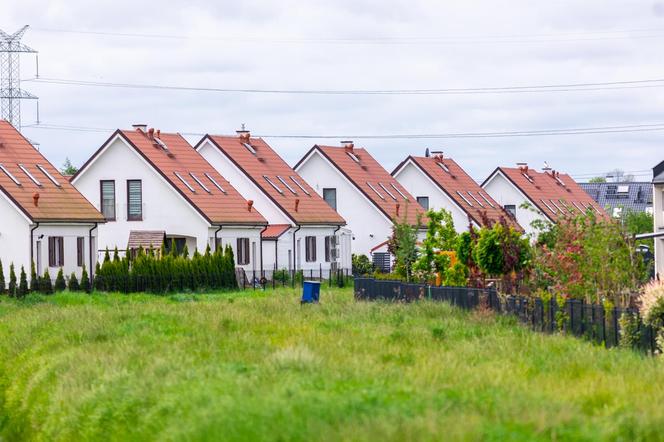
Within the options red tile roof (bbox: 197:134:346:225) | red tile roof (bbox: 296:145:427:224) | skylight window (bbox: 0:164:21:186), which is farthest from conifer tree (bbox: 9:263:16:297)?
red tile roof (bbox: 296:145:427:224)

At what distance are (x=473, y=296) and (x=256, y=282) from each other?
2913 cm

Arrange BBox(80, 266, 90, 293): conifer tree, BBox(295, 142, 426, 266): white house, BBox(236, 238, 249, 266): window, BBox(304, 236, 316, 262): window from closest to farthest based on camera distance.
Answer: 1. BBox(80, 266, 90, 293): conifer tree
2. BBox(236, 238, 249, 266): window
3. BBox(304, 236, 316, 262): window
4. BBox(295, 142, 426, 266): white house

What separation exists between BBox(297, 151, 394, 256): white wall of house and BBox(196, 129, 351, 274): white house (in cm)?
370

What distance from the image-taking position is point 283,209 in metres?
65.8

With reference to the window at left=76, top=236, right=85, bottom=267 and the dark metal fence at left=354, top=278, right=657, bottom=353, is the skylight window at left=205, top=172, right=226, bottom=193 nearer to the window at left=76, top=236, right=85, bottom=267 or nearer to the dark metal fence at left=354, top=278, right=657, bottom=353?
the window at left=76, top=236, right=85, bottom=267

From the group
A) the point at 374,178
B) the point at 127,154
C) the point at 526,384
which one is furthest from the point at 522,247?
the point at 374,178

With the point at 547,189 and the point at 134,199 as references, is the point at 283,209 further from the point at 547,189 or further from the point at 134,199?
the point at 547,189

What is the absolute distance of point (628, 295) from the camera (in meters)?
27.5

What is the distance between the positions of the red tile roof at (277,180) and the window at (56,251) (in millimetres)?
14097

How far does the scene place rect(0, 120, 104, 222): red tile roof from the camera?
53094 mm

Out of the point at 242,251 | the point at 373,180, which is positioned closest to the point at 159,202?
the point at 242,251

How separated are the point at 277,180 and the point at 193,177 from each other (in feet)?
24.7

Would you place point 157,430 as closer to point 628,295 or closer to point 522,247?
point 628,295

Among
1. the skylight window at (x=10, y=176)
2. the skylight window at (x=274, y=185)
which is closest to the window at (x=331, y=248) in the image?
the skylight window at (x=274, y=185)
